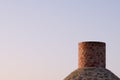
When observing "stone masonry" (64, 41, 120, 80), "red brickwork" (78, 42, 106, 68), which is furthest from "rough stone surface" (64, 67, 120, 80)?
"red brickwork" (78, 42, 106, 68)

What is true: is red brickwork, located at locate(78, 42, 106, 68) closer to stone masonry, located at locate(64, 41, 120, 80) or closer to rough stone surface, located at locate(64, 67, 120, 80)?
stone masonry, located at locate(64, 41, 120, 80)

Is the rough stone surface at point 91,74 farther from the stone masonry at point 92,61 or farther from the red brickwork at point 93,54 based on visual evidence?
the red brickwork at point 93,54

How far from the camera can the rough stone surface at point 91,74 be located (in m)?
32.4

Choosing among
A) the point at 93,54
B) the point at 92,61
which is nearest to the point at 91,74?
the point at 92,61

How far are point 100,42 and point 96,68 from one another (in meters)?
2.01

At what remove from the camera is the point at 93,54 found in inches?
1313

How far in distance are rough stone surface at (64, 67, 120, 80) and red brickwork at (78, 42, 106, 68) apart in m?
0.44

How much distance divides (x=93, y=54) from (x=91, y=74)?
5.44 feet

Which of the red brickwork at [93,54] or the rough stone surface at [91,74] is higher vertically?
the red brickwork at [93,54]

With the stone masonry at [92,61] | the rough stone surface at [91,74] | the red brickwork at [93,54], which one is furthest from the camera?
the red brickwork at [93,54]

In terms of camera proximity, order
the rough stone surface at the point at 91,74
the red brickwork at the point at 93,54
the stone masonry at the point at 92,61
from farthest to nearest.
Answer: the red brickwork at the point at 93,54, the stone masonry at the point at 92,61, the rough stone surface at the point at 91,74

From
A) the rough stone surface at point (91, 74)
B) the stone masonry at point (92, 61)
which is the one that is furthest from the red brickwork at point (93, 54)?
the rough stone surface at point (91, 74)

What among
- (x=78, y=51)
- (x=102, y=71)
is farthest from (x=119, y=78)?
(x=78, y=51)

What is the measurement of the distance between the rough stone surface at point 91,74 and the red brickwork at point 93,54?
17.5 inches
